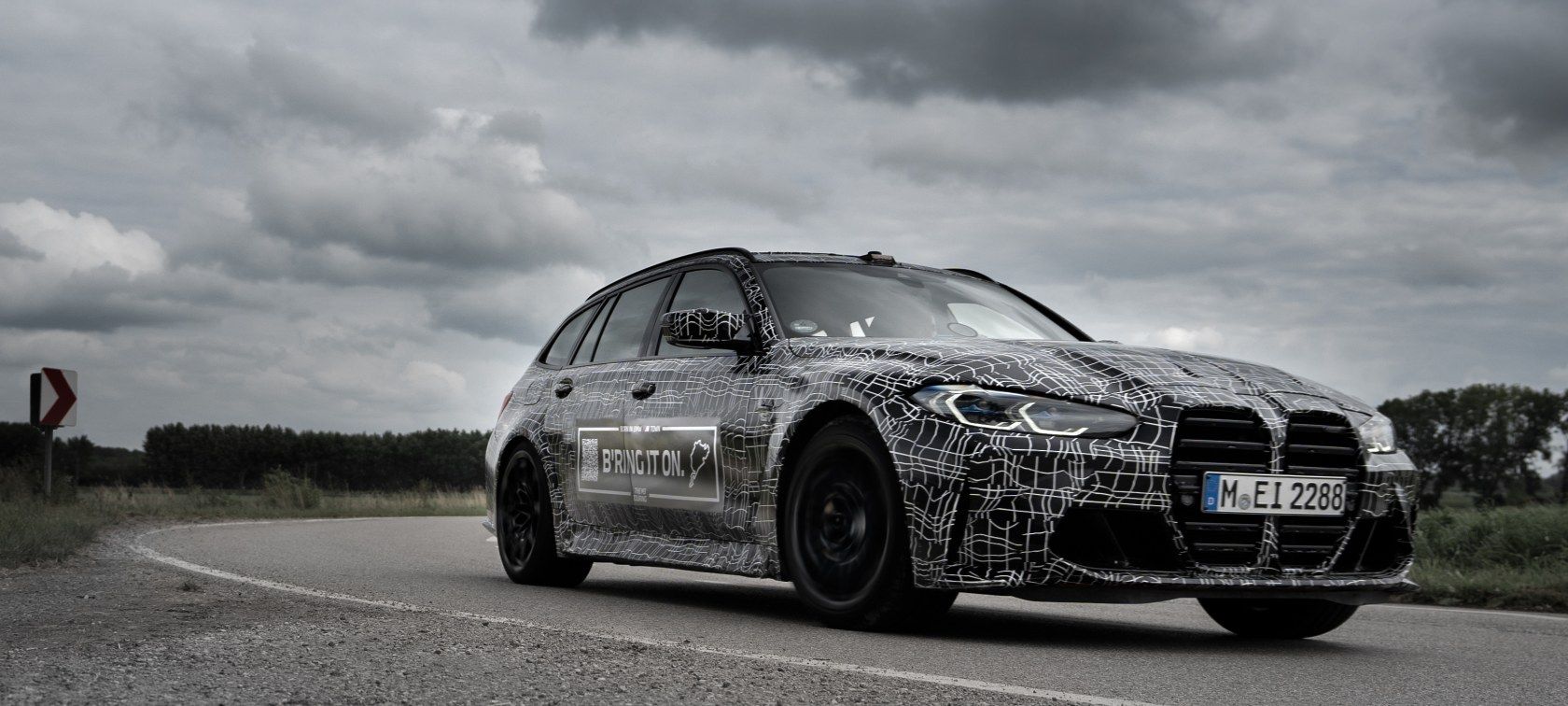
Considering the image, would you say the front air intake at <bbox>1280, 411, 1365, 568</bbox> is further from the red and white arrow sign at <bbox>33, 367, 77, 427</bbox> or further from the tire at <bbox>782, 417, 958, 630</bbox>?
the red and white arrow sign at <bbox>33, 367, 77, 427</bbox>

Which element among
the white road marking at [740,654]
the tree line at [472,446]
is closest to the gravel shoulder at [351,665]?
the white road marking at [740,654]

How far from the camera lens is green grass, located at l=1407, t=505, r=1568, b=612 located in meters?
8.61

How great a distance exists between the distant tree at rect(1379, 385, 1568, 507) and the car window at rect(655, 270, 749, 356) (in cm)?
11779

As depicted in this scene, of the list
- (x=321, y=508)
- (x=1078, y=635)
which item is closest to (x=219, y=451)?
(x=321, y=508)

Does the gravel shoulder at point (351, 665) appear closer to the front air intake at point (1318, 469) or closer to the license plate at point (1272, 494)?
the license plate at point (1272, 494)

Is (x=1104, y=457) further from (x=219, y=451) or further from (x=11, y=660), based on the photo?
(x=219, y=451)

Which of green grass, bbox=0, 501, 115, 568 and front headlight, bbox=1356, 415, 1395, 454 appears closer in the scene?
front headlight, bbox=1356, 415, 1395, 454

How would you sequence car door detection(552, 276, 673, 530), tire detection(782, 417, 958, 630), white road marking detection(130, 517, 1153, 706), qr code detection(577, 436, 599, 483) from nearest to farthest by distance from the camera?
white road marking detection(130, 517, 1153, 706) < tire detection(782, 417, 958, 630) < car door detection(552, 276, 673, 530) < qr code detection(577, 436, 599, 483)

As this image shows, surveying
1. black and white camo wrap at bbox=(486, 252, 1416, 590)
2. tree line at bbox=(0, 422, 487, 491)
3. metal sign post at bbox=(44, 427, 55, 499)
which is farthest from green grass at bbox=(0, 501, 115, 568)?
tree line at bbox=(0, 422, 487, 491)

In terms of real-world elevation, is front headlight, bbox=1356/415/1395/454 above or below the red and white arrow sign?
below

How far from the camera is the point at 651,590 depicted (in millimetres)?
8383

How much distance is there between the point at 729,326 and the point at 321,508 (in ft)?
63.5

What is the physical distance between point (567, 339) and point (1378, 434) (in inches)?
193

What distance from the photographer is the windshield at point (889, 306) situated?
6.72 metres
